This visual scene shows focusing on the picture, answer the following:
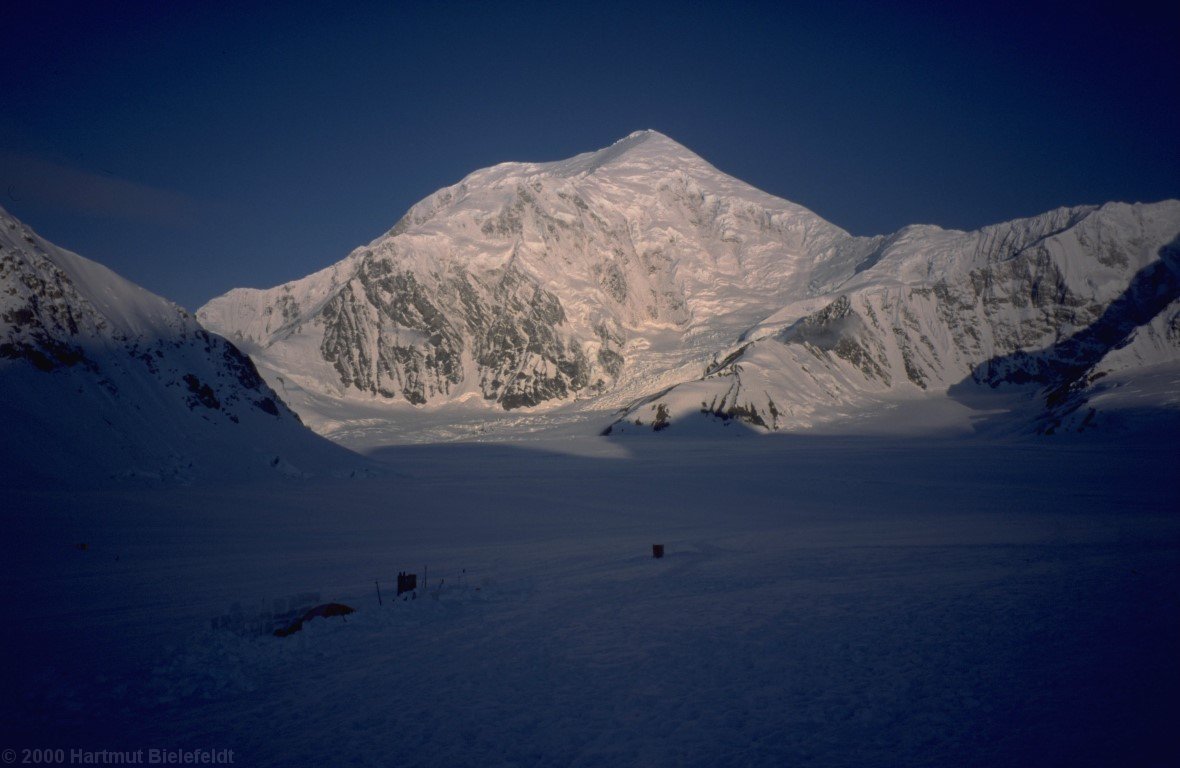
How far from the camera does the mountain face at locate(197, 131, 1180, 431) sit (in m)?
106

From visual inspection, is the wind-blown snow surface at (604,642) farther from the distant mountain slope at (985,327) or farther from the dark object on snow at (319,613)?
the distant mountain slope at (985,327)

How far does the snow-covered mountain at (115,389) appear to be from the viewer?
25.4m

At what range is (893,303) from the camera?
121938mm

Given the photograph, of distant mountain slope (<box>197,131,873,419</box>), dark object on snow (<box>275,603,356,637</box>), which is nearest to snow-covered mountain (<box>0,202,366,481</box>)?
dark object on snow (<box>275,603,356,637</box>)

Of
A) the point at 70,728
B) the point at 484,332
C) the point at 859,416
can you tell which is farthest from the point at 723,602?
the point at 484,332

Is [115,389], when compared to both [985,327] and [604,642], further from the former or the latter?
[985,327]

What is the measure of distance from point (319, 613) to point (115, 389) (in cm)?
2453

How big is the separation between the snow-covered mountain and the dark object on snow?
18359 millimetres

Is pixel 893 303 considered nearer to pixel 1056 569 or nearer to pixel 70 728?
pixel 1056 569

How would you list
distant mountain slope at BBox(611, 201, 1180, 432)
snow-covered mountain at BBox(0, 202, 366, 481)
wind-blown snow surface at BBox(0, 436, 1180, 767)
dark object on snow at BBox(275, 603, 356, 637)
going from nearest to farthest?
wind-blown snow surface at BBox(0, 436, 1180, 767) → dark object on snow at BBox(275, 603, 356, 637) → snow-covered mountain at BBox(0, 202, 366, 481) → distant mountain slope at BBox(611, 201, 1180, 432)

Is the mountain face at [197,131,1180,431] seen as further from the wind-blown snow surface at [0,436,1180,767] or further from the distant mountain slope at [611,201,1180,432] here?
the wind-blown snow surface at [0,436,1180,767]

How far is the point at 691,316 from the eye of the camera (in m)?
174

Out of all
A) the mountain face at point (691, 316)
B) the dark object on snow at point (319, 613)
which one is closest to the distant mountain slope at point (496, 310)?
the mountain face at point (691, 316)

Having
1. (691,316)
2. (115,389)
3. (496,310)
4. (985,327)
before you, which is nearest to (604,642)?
(115,389)
